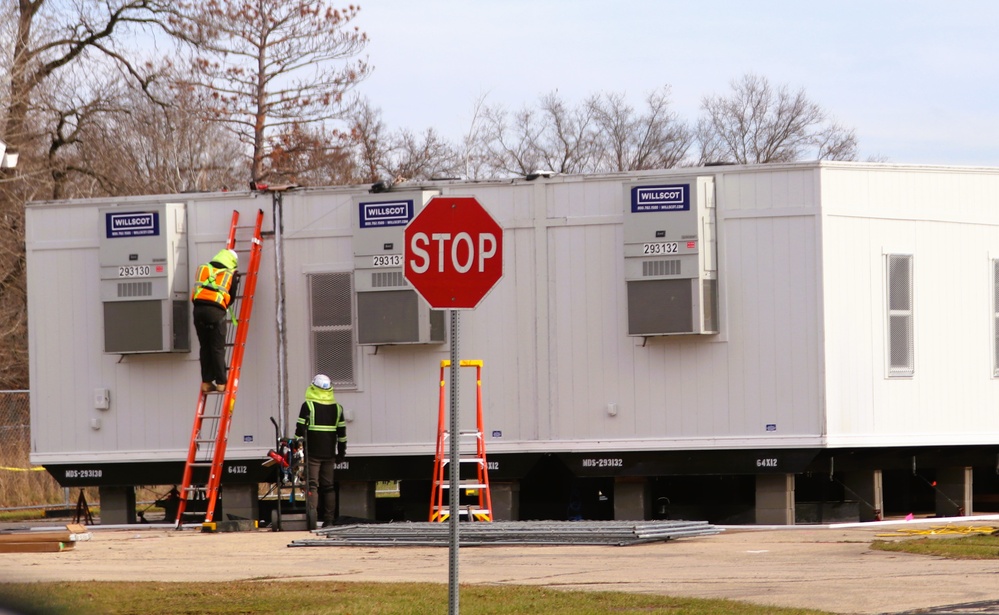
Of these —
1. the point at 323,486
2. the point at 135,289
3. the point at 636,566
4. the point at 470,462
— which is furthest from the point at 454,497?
the point at 135,289

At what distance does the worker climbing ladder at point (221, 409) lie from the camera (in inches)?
786

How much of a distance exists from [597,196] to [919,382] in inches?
179

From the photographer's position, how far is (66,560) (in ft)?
51.6

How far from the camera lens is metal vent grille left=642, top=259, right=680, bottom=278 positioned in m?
19.1

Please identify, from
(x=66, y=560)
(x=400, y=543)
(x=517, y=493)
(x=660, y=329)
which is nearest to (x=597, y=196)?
(x=660, y=329)

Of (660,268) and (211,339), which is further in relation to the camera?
(211,339)

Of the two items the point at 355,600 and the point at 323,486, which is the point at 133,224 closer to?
the point at 323,486

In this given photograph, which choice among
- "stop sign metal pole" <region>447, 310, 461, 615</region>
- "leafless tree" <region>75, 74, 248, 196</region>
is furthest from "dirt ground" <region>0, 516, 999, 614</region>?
"leafless tree" <region>75, 74, 248, 196</region>

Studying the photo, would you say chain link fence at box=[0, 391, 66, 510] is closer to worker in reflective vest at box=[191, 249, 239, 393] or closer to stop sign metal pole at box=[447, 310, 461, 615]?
worker in reflective vest at box=[191, 249, 239, 393]

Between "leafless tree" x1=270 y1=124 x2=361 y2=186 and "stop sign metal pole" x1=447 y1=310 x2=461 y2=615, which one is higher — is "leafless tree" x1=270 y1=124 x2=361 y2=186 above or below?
above

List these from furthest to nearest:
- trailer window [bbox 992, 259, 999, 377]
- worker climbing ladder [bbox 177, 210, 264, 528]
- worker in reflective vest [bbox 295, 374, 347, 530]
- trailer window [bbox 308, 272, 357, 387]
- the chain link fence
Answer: the chain link fence < trailer window [bbox 308, 272, 357, 387] < trailer window [bbox 992, 259, 999, 377] < worker climbing ladder [bbox 177, 210, 264, 528] < worker in reflective vest [bbox 295, 374, 347, 530]

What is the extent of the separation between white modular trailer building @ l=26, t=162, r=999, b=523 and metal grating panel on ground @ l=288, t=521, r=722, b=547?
2535 mm

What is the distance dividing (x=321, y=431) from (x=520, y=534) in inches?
152

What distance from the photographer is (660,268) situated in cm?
1912
